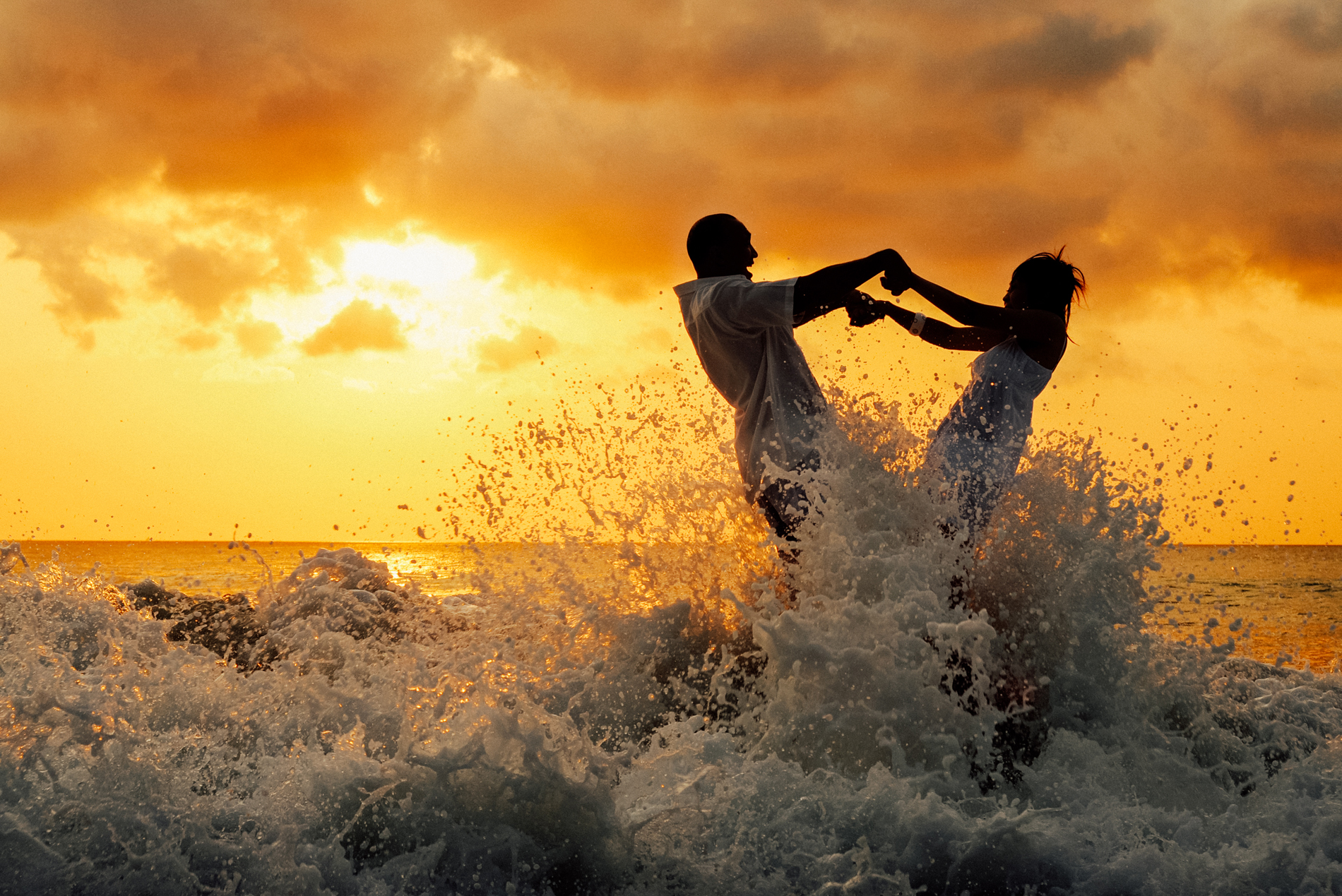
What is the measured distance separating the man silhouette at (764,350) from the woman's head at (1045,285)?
86cm

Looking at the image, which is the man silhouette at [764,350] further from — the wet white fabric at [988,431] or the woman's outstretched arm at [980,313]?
the wet white fabric at [988,431]

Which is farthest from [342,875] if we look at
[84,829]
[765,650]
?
[765,650]

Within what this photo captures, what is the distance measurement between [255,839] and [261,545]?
107139 millimetres

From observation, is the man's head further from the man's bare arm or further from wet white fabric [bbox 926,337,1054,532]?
wet white fabric [bbox 926,337,1054,532]

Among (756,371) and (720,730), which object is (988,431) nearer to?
(756,371)

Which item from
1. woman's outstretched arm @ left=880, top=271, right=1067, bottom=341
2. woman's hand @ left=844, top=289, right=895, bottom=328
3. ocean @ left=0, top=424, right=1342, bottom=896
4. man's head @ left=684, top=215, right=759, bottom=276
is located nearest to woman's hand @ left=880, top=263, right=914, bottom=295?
woman's outstretched arm @ left=880, top=271, right=1067, bottom=341

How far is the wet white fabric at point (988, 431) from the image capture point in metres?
4.16

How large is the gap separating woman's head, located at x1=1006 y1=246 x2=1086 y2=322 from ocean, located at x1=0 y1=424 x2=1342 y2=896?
0.85 meters

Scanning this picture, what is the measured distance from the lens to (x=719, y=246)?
4.11 meters

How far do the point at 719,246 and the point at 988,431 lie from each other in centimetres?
171

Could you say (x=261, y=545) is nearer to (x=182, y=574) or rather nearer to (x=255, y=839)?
(x=182, y=574)

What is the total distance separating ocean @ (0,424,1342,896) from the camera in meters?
2.60

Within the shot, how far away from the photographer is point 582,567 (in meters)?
4.68

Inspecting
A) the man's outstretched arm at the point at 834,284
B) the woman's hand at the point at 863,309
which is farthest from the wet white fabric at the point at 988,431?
the man's outstretched arm at the point at 834,284
